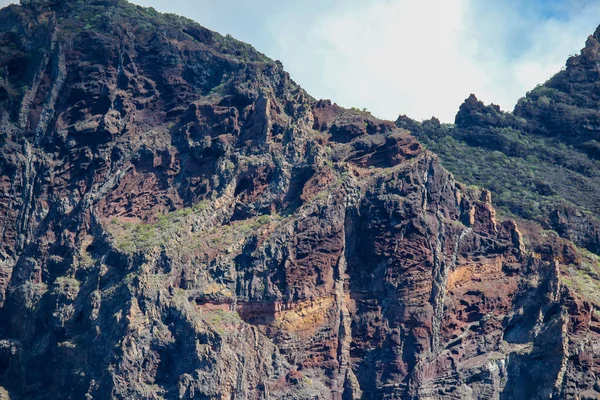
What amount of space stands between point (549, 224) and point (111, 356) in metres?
37.6

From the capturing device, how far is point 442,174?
103m

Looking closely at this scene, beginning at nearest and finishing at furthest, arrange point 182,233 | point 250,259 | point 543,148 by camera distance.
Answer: point 250,259, point 182,233, point 543,148

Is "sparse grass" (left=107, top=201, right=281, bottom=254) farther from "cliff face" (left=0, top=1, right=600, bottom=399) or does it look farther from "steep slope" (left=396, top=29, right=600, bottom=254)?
"steep slope" (left=396, top=29, right=600, bottom=254)

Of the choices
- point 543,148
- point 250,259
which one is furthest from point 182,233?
point 543,148

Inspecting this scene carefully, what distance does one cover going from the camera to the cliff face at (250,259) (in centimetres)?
9388

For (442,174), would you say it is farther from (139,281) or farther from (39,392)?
(39,392)

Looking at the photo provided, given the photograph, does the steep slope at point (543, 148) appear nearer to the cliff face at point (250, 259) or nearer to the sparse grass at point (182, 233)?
the cliff face at point (250, 259)

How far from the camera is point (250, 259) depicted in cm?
9612

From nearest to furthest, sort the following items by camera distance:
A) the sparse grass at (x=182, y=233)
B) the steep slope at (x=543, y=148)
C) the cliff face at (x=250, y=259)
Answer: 1. the cliff face at (x=250, y=259)
2. the sparse grass at (x=182, y=233)
3. the steep slope at (x=543, y=148)

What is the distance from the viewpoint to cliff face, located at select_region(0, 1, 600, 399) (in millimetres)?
93875


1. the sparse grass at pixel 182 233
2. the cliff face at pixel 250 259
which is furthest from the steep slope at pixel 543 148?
the sparse grass at pixel 182 233

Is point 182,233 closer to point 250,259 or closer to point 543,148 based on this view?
point 250,259

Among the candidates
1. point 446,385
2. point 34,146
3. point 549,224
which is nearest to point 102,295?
point 34,146

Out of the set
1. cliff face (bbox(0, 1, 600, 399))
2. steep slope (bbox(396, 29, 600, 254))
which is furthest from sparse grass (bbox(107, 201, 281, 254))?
steep slope (bbox(396, 29, 600, 254))
